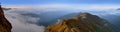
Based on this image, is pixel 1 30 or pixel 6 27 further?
pixel 6 27

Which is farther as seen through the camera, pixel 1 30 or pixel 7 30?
pixel 7 30

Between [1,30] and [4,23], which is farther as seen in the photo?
[4,23]
